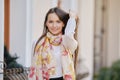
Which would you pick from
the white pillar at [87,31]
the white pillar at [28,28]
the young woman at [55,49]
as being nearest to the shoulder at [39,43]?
the young woman at [55,49]

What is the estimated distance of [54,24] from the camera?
159cm

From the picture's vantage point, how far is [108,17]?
8.39ft

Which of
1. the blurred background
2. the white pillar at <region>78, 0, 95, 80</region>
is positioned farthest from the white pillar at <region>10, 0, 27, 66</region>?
the white pillar at <region>78, 0, 95, 80</region>

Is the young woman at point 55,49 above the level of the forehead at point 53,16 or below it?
below

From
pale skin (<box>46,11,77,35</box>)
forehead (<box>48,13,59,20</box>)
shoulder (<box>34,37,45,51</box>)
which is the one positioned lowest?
shoulder (<box>34,37,45,51</box>)

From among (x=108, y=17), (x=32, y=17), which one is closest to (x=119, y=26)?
(x=108, y=17)

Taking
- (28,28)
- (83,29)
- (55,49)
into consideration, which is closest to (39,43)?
(55,49)

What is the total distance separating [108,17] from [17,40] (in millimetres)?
921

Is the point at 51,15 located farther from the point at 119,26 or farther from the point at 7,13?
the point at 119,26

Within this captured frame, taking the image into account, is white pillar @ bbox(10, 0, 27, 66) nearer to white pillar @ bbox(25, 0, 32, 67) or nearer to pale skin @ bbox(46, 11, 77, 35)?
white pillar @ bbox(25, 0, 32, 67)

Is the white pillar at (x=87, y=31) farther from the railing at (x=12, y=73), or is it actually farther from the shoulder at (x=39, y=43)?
the shoulder at (x=39, y=43)

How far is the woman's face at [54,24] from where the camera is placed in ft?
5.22

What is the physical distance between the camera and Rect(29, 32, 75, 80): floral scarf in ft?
5.12

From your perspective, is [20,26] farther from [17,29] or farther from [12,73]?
[12,73]
